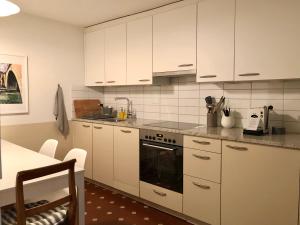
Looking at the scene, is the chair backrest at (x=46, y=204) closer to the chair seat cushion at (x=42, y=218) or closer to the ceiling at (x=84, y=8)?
the chair seat cushion at (x=42, y=218)

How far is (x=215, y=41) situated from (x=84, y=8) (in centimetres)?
162

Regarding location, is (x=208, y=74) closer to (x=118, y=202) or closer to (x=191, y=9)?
(x=191, y=9)

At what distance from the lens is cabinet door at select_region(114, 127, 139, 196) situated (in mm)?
3033

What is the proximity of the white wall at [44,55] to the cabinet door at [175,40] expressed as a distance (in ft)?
4.80

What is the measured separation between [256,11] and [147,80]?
1.40 meters

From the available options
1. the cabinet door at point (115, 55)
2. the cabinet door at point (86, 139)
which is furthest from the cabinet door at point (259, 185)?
Answer: the cabinet door at point (86, 139)

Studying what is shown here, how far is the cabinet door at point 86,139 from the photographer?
3643mm

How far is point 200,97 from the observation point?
3031 millimetres

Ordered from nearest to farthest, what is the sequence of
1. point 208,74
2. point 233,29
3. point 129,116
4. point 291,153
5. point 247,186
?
point 291,153, point 247,186, point 233,29, point 208,74, point 129,116

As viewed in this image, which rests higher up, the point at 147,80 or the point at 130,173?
the point at 147,80

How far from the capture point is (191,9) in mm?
2686

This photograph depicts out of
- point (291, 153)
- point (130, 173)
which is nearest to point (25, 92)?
point (130, 173)

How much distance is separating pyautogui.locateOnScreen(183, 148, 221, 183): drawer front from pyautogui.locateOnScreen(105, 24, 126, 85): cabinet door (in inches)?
57.1

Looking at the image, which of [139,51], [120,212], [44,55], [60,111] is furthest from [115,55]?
[120,212]
